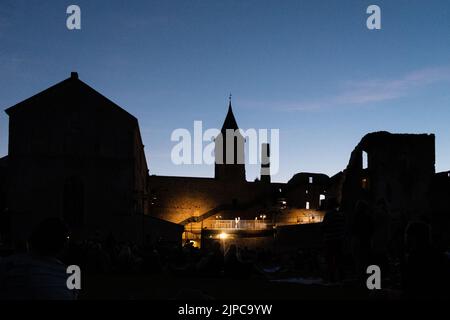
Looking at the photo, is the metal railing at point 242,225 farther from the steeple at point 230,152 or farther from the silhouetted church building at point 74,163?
the silhouetted church building at point 74,163

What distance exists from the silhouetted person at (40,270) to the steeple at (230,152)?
2653 inches

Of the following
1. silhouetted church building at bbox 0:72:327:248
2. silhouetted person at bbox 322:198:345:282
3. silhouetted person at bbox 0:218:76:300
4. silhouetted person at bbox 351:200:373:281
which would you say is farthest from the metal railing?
silhouetted person at bbox 0:218:76:300

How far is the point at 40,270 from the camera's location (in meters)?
5.11

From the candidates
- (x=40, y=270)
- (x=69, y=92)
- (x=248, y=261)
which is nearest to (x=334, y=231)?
(x=248, y=261)

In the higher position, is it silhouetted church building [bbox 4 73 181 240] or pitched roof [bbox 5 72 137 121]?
pitched roof [bbox 5 72 137 121]

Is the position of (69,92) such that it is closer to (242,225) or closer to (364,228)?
(242,225)

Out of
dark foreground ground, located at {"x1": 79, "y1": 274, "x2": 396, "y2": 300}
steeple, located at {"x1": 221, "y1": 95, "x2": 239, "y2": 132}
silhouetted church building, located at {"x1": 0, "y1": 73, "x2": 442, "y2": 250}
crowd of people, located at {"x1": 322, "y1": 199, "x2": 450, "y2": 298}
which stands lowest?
dark foreground ground, located at {"x1": 79, "y1": 274, "x2": 396, "y2": 300}

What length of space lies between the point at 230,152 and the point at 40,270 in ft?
238

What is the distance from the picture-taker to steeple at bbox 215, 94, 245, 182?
7425cm

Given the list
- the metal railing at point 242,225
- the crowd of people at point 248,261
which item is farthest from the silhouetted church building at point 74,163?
the metal railing at point 242,225

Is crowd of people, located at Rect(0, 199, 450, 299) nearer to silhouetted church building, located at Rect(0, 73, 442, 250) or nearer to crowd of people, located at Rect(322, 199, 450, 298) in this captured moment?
crowd of people, located at Rect(322, 199, 450, 298)

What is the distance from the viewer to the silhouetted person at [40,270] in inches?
198

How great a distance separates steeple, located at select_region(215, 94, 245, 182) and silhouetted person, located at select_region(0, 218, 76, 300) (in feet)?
221
